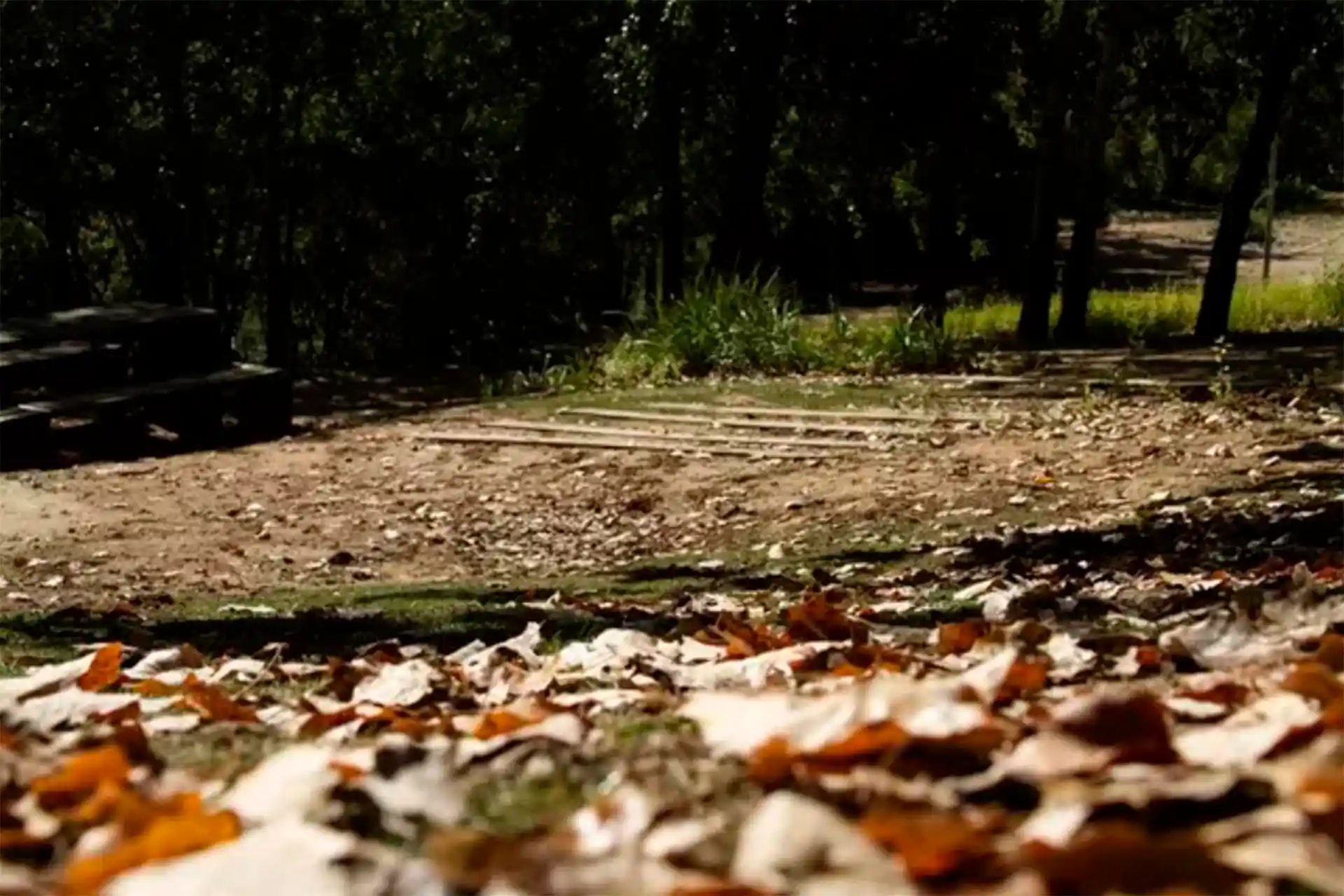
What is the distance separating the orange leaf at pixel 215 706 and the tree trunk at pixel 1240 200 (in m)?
13.3

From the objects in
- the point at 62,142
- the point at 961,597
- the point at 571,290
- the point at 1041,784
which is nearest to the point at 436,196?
the point at 571,290

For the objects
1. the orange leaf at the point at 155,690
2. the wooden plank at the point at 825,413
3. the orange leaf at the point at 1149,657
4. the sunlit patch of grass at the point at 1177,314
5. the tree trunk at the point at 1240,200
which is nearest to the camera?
the orange leaf at the point at 1149,657

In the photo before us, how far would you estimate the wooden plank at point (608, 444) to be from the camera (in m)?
10.2

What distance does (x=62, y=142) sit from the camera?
77.4 feet

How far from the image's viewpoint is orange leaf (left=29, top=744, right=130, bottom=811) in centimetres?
234

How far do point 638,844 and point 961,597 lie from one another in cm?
365

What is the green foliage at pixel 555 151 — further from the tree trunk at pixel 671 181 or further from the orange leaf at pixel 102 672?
the orange leaf at pixel 102 672

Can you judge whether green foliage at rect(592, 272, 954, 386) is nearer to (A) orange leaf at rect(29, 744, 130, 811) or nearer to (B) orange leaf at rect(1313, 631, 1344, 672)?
(B) orange leaf at rect(1313, 631, 1344, 672)

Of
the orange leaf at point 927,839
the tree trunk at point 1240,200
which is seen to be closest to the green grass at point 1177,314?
the tree trunk at point 1240,200

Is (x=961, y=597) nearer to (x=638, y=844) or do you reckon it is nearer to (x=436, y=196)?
(x=638, y=844)

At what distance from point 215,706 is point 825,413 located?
344 inches

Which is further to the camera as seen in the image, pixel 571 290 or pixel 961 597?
pixel 571 290

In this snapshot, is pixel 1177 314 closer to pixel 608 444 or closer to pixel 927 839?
pixel 608 444

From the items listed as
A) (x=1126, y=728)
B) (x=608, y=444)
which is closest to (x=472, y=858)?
(x=1126, y=728)
